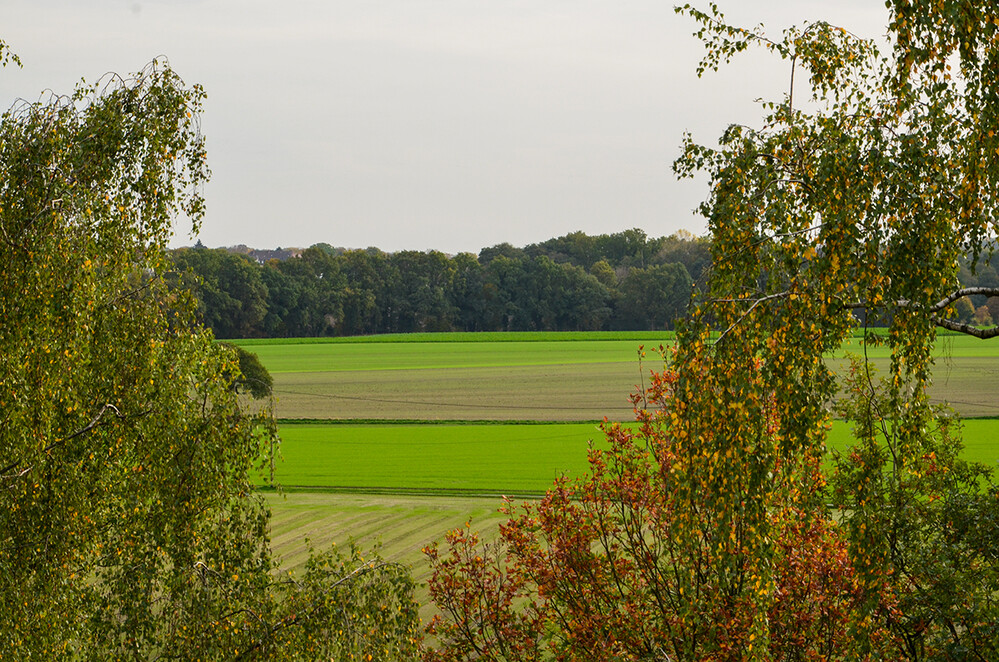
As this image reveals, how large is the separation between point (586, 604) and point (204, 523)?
3.54 metres

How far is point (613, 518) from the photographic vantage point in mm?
10047

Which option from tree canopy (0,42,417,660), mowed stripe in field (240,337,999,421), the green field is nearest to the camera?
tree canopy (0,42,417,660)

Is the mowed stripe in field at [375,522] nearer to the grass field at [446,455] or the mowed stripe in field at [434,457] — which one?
the grass field at [446,455]

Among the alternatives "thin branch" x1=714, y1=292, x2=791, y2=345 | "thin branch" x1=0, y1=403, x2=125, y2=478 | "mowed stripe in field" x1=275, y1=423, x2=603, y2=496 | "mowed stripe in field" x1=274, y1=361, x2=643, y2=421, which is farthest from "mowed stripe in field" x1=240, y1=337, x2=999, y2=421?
"thin branch" x1=714, y1=292, x2=791, y2=345

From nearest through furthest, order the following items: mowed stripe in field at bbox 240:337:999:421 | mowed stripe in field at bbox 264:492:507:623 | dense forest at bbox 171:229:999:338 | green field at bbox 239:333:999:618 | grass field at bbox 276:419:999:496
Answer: mowed stripe in field at bbox 264:492:507:623 → green field at bbox 239:333:999:618 → grass field at bbox 276:419:999:496 → mowed stripe in field at bbox 240:337:999:421 → dense forest at bbox 171:229:999:338

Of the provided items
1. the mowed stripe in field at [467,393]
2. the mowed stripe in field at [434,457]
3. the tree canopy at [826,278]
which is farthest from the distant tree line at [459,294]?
the tree canopy at [826,278]

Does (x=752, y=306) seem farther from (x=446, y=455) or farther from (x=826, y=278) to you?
(x=446, y=455)

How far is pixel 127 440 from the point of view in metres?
8.57

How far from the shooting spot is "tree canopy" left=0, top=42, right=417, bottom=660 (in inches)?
298

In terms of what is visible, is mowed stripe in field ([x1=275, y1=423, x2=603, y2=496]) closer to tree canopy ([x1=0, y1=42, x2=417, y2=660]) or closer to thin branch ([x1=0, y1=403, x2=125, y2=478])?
tree canopy ([x1=0, y1=42, x2=417, y2=660])

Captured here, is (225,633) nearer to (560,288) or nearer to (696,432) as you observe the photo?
(696,432)

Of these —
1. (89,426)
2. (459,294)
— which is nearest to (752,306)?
(89,426)

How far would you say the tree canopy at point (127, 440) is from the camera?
298 inches

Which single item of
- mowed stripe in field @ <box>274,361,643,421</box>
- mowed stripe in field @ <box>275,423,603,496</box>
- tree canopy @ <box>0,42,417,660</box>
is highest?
tree canopy @ <box>0,42,417,660</box>
